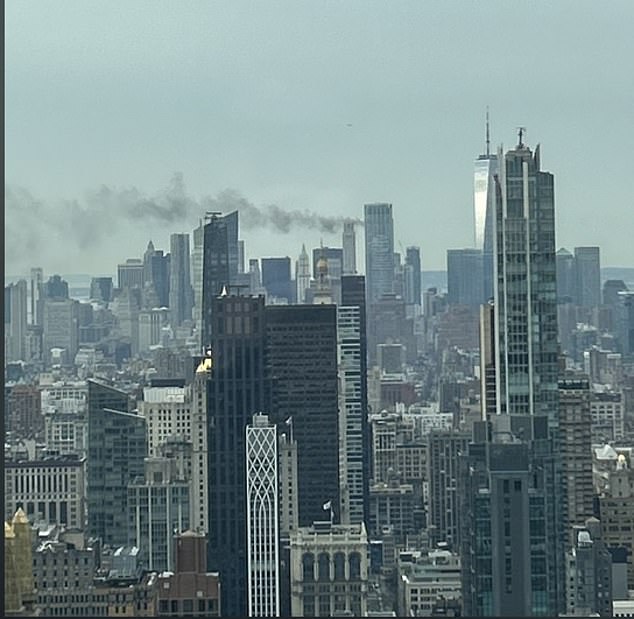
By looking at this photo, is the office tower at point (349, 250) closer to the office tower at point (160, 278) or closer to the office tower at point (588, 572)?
the office tower at point (160, 278)

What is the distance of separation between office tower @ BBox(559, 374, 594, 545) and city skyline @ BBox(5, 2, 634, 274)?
0.40 metres

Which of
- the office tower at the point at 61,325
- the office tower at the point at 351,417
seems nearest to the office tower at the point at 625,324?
the office tower at the point at 351,417

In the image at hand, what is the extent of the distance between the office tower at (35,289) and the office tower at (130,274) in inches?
11.8

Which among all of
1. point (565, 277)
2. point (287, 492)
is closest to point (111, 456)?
point (287, 492)

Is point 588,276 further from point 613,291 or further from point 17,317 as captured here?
point 17,317

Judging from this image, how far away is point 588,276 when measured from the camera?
3070 millimetres

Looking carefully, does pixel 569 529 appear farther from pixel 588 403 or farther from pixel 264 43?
pixel 264 43

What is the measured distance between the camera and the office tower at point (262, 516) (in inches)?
116

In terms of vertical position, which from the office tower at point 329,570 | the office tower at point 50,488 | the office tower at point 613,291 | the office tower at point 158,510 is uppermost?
the office tower at point 613,291

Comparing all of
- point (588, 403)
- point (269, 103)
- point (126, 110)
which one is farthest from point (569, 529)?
point (126, 110)

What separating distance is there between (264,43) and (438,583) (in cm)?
157

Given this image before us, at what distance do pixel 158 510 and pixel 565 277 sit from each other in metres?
1.35

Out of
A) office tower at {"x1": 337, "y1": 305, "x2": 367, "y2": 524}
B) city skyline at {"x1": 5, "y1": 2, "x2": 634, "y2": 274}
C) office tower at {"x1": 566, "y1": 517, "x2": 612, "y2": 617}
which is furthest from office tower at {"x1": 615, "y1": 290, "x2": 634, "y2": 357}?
office tower at {"x1": 337, "y1": 305, "x2": 367, "y2": 524}

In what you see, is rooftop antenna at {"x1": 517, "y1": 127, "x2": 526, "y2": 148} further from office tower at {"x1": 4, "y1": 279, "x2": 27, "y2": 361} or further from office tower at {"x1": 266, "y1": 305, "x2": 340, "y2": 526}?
office tower at {"x1": 4, "y1": 279, "x2": 27, "y2": 361}
